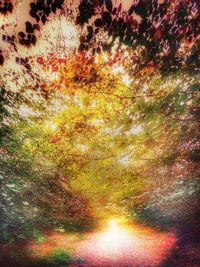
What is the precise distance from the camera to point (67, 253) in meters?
10.6

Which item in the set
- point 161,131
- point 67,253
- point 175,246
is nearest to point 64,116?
point 161,131

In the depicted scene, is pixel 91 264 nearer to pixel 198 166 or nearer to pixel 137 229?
pixel 137 229

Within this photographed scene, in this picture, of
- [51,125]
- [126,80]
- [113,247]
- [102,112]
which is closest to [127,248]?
[113,247]

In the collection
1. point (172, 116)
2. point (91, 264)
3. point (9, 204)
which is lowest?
point (91, 264)

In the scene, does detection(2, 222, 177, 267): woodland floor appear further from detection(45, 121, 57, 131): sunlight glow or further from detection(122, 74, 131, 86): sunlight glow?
detection(122, 74, 131, 86): sunlight glow

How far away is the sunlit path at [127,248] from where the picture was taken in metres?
10.5

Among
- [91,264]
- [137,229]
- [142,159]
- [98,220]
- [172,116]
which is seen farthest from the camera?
[91,264]

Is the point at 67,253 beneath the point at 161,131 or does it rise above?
beneath

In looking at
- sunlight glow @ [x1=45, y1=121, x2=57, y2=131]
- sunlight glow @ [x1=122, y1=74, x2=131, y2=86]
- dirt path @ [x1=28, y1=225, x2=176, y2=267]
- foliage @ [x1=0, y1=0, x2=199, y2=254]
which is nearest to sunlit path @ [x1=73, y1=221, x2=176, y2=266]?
dirt path @ [x1=28, y1=225, x2=176, y2=267]

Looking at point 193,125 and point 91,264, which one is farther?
point 91,264

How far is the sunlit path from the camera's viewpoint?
10461 mm

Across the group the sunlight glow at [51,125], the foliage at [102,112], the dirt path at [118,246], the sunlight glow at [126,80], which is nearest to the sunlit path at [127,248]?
the dirt path at [118,246]

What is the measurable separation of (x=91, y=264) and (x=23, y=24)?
1073 cm

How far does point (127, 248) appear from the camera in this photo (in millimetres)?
10891
